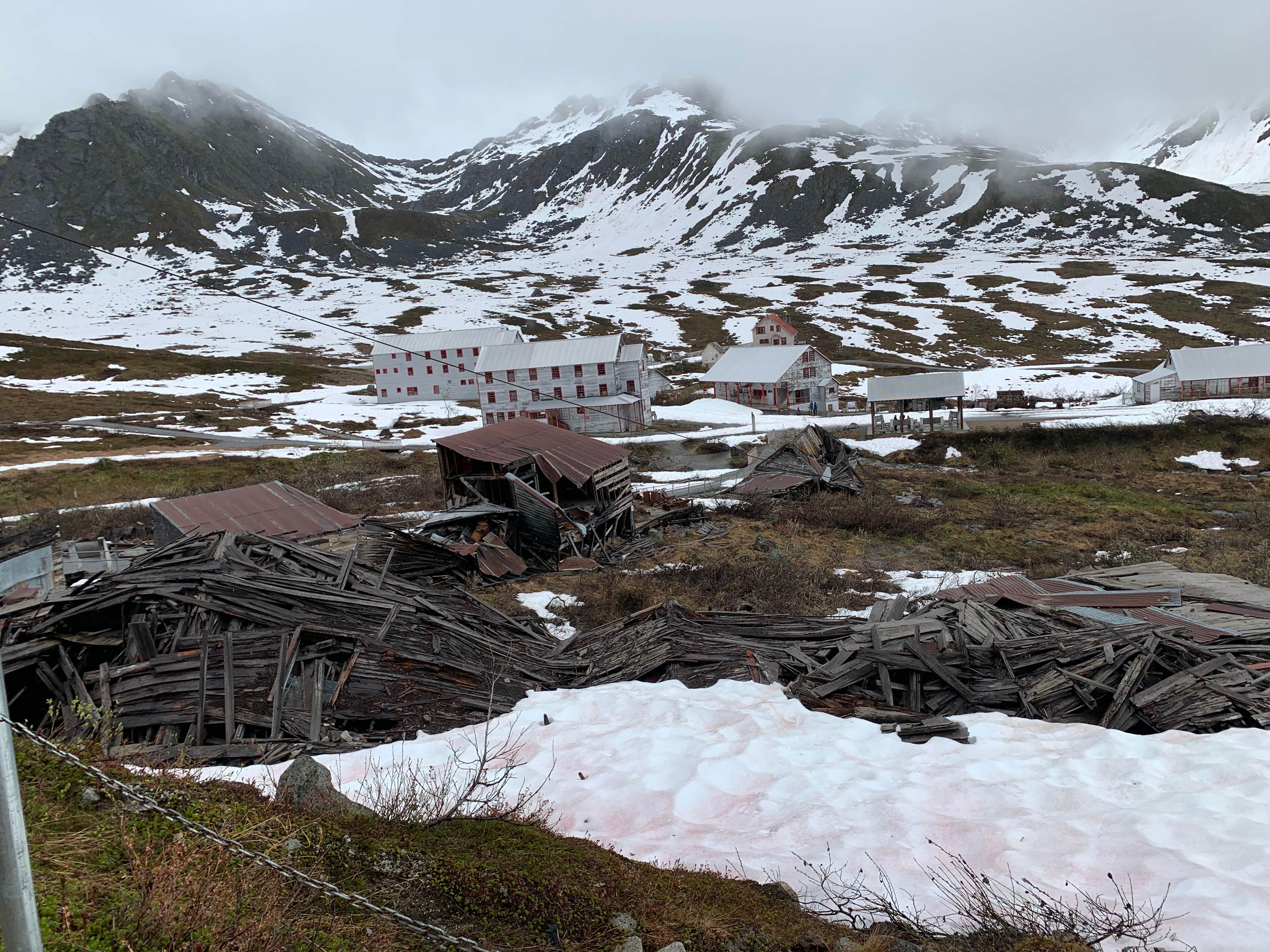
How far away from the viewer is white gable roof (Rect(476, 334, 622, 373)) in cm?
5806

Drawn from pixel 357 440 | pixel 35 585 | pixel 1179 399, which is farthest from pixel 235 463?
pixel 1179 399

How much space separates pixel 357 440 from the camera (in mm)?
50281

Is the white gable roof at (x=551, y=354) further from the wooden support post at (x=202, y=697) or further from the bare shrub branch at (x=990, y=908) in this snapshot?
the bare shrub branch at (x=990, y=908)

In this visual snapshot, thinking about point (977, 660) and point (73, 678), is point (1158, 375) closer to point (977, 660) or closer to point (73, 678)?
point (977, 660)

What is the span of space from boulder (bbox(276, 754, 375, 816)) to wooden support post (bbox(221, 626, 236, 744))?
9.64ft

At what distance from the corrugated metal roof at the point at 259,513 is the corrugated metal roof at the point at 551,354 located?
3809cm

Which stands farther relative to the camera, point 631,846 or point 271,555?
point 271,555

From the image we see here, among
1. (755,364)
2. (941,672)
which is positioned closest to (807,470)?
(941,672)

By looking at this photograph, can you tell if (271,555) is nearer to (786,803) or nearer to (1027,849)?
(786,803)

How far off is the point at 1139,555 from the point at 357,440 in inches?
1773

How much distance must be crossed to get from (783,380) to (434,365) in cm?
3599

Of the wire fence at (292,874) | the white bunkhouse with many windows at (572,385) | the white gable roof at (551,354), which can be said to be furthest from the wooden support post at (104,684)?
the white gable roof at (551,354)

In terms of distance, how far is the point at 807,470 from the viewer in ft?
104

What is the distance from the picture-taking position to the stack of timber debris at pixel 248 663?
9.04 m
